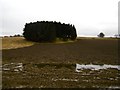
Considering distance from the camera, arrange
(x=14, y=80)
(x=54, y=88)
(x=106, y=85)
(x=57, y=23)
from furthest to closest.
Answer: (x=57, y=23) → (x=14, y=80) → (x=106, y=85) → (x=54, y=88)

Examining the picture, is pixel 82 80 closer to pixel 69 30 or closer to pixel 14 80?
pixel 14 80

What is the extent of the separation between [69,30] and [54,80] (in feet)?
161

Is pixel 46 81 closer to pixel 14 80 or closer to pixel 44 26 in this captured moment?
pixel 14 80

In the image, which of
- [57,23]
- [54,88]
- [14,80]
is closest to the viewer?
[54,88]

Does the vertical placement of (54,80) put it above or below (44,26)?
below

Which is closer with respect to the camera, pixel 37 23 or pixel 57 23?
pixel 37 23

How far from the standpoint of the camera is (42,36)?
55.4 meters

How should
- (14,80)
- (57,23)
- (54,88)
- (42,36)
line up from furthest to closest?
(57,23), (42,36), (14,80), (54,88)

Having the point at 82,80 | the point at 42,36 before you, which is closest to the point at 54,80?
the point at 82,80

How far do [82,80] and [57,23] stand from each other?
156ft

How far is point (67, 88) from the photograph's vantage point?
40.9 feet

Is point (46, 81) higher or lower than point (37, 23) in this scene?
lower

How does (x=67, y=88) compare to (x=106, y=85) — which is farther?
(x=106, y=85)

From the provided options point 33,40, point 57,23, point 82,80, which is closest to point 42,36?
point 33,40
